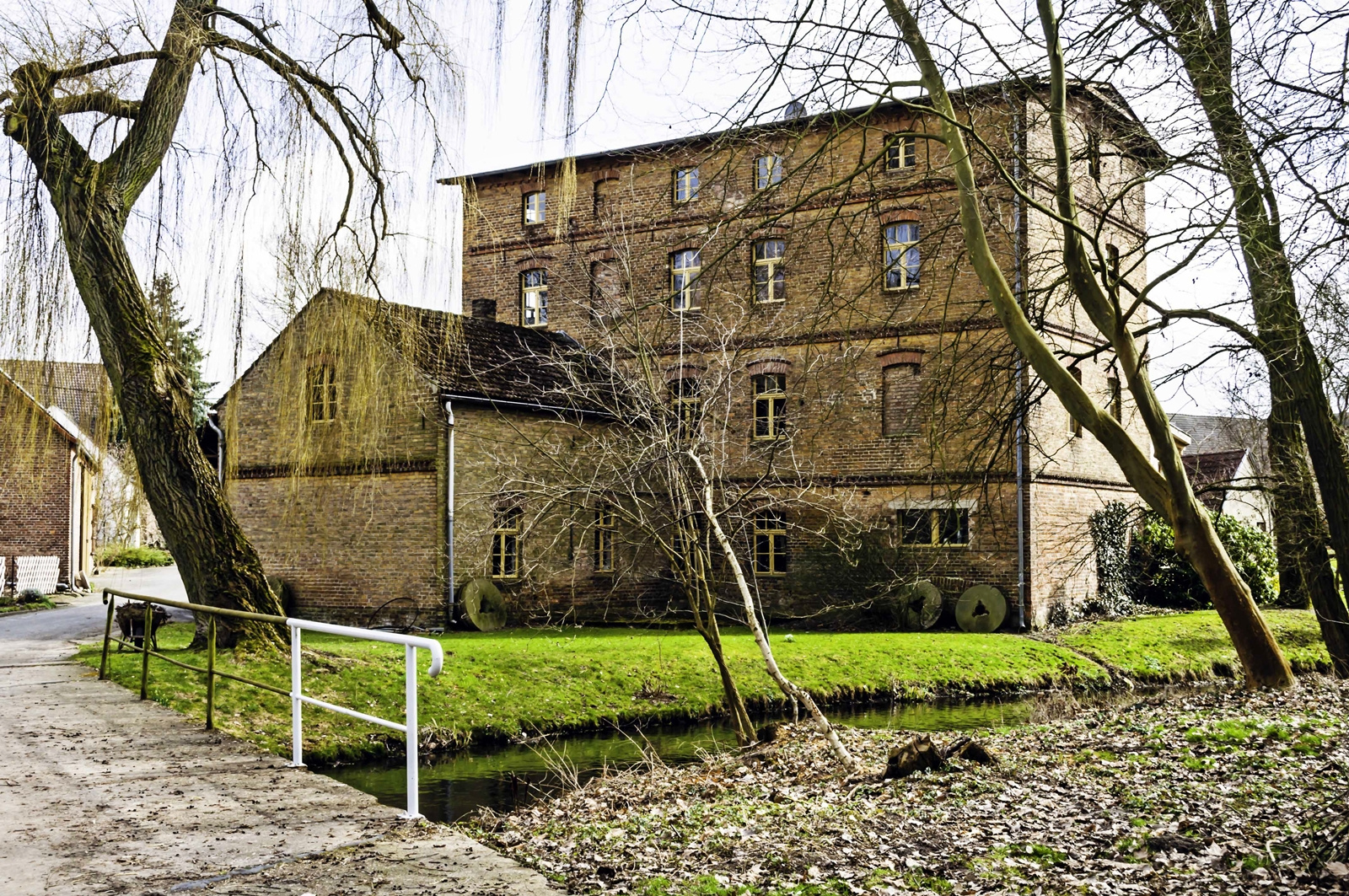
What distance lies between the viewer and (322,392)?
13.1 meters

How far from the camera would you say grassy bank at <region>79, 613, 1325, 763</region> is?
1309cm

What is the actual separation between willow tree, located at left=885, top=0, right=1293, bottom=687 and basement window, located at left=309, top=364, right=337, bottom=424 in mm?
6733

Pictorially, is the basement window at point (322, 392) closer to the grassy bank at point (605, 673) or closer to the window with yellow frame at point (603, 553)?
the grassy bank at point (605, 673)

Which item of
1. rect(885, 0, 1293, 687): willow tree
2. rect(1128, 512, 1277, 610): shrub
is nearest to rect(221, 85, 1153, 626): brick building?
rect(1128, 512, 1277, 610): shrub

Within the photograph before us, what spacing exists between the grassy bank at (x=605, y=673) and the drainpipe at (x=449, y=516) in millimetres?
1107

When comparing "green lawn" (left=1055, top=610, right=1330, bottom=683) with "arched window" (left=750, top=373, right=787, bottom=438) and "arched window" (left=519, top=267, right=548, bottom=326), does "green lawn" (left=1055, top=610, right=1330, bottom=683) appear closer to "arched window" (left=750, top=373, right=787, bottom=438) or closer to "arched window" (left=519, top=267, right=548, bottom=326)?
"arched window" (left=750, top=373, right=787, bottom=438)

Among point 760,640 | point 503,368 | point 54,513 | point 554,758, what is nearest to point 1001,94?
point 760,640

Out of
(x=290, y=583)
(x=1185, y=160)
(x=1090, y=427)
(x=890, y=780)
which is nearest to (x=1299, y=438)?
(x=1090, y=427)

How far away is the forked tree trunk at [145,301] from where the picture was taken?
1038cm

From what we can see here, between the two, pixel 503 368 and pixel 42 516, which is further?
pixel 42 516

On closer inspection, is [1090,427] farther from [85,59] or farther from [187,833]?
[85,59]

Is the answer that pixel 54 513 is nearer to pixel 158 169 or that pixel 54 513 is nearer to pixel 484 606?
pixel 484 606

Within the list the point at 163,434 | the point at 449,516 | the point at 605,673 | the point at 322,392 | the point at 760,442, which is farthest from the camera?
the point at 760,442

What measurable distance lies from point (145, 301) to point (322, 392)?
6.78 ft
